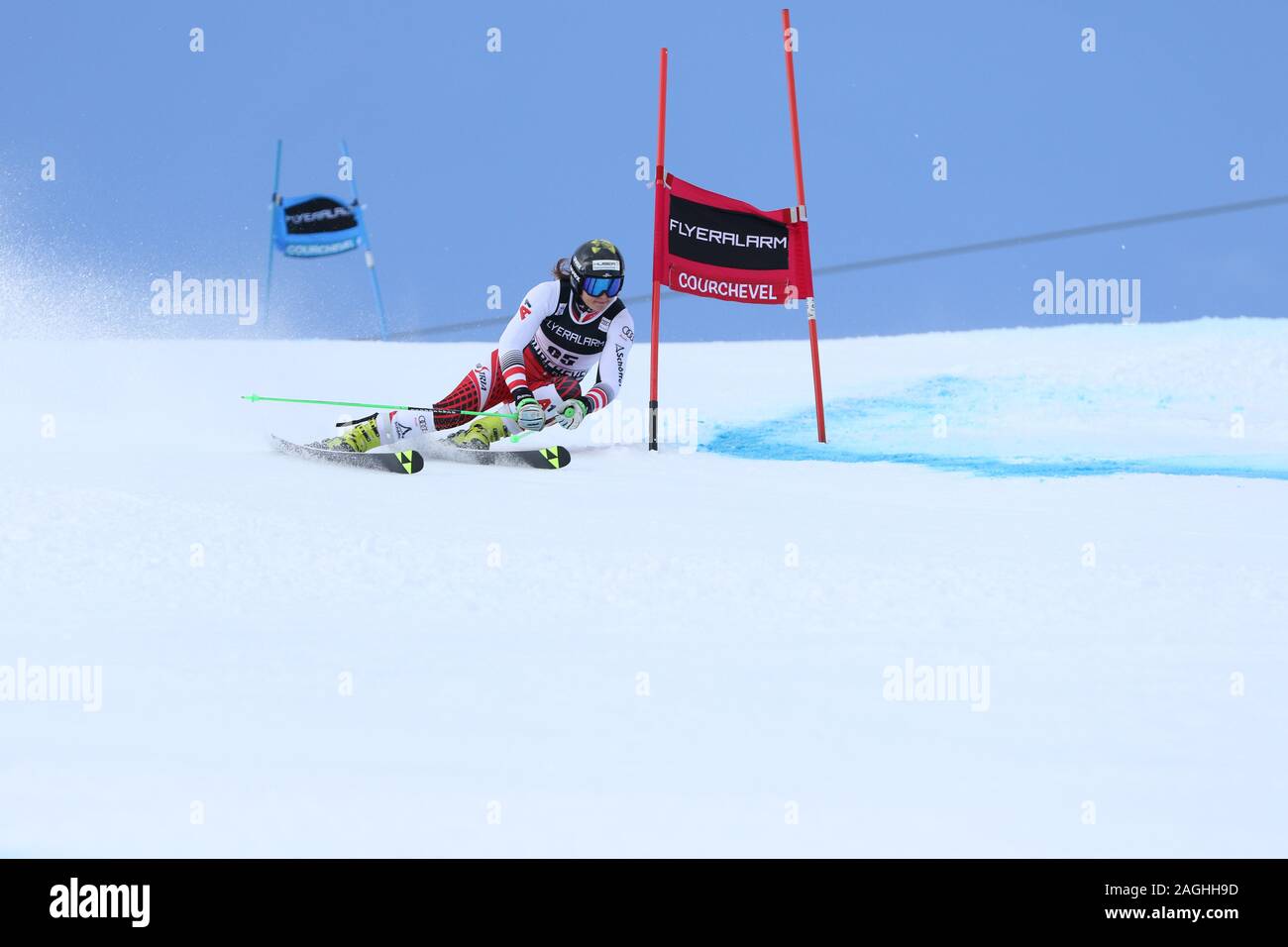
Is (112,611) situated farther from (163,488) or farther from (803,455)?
(803,455)

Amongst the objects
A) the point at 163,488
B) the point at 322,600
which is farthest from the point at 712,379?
the point at 322,600

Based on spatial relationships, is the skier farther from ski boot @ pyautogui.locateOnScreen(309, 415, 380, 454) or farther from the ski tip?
the ski tip

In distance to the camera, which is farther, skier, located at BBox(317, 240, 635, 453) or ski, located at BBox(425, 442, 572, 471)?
skier, located at BBox(317, 240, 635, 453)

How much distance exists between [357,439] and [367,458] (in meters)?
0.45

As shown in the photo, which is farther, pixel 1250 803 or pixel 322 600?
pixel 322 600

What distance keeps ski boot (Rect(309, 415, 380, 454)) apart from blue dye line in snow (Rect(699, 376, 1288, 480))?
263 centimetres

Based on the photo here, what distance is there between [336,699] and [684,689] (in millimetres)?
885

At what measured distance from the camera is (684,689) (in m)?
3.38

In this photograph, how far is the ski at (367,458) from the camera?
23.1ft

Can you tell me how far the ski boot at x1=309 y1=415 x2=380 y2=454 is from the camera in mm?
7641
